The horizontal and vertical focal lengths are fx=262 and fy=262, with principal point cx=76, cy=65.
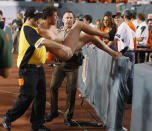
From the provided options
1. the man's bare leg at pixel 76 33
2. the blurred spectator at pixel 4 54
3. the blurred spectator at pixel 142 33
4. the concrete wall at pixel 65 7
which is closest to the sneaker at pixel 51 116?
the man's bare leg at pixel 76 33

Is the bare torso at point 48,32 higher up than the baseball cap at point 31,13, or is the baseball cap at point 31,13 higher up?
the baseball cap at point 31,13

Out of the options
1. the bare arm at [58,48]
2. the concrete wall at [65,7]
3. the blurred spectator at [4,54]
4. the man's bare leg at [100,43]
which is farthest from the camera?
the concrete wall at [65,7]

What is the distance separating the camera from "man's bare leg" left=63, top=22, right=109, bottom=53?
12.0 feet

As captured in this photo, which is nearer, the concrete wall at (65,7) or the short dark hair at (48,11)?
the short dark hair at (48,11)

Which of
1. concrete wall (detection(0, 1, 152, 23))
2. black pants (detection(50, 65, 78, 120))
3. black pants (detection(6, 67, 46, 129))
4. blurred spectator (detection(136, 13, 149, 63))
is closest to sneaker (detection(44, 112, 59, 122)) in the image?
black pants (detection(50, 65, 78, 120))

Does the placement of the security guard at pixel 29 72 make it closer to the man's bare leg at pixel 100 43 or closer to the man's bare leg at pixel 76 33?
the man's bare leg at pixel 76 33

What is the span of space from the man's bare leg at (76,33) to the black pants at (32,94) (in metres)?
0.58

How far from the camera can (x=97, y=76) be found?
516cm

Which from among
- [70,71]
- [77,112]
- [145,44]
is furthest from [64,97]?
[145,44]

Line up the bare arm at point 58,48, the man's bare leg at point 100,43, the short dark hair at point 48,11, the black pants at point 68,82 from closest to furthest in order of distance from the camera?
the bare arm at point 58,48 < the short dark hair at point 48,11 < the man's bare leg at point 100,43 < the black pants at point 68,82

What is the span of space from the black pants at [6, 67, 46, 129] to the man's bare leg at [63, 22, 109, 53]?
58 cm

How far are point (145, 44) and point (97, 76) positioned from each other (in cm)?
339

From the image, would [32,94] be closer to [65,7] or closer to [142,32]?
[142,32]

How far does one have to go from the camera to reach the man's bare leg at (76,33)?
365 centimetres
